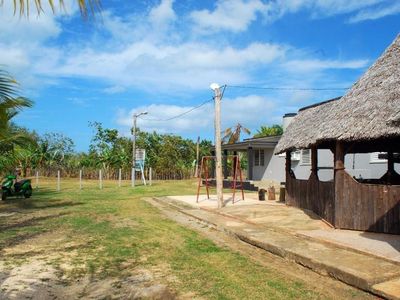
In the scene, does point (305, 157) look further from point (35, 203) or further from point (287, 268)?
point (287, 268)

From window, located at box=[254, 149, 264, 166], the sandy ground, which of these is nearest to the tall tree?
window, located at box=[254, 149, 264, 166]

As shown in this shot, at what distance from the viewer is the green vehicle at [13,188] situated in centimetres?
1916

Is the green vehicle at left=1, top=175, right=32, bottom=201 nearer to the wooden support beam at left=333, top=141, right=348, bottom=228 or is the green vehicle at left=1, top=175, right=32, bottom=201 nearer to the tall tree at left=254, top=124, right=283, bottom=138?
the wooden support beam at left=333, top=141, right=348, bottom=228

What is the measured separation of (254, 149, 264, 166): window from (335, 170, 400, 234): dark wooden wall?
18.0 metres

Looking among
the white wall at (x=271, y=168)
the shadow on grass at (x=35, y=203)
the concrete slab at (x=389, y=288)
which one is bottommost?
the concrete slab at (x=389, y=288)

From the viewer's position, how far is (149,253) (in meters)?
8.47

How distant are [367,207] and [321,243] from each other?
1.84 metres

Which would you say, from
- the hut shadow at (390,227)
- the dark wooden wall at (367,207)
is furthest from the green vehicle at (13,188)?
the hut shadow at (390,227)

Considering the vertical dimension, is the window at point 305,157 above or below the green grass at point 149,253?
above

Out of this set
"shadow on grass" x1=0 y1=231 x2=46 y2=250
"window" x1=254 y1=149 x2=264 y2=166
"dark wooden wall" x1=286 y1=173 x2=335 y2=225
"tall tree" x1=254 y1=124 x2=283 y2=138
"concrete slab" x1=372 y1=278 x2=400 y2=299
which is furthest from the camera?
"tall tree" x1=254 y1=124 x2=283 y2=138

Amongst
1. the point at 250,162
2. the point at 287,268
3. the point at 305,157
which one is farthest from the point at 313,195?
the point at 250,162

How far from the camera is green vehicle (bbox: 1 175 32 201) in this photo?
19.2 metres

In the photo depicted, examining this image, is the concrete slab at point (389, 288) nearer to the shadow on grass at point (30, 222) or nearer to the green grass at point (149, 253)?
the green grass at point (149, 253)

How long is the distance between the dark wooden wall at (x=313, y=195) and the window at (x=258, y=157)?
12.1 meters
